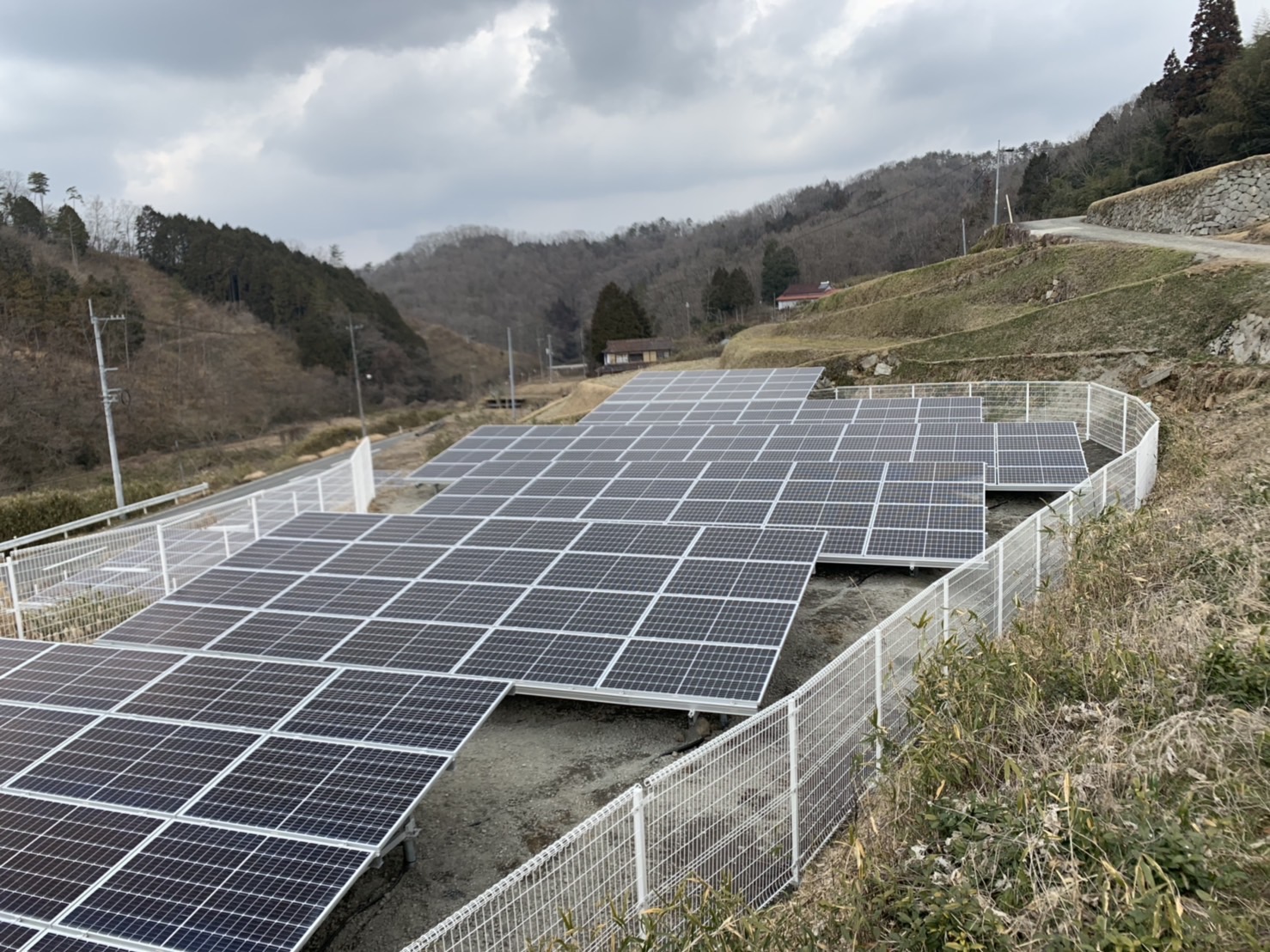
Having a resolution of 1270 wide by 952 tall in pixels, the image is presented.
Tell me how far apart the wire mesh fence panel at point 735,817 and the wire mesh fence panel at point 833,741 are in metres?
0.19

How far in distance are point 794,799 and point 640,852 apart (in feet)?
5.58

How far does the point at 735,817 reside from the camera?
6.85 meters

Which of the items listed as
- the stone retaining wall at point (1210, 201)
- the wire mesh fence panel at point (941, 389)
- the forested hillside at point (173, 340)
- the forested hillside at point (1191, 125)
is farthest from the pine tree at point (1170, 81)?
the forested hillside at point (173, 340)

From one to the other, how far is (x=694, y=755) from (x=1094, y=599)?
6084 millimetres

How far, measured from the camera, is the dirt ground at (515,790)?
7.37 m

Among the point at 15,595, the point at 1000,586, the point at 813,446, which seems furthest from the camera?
the point at 813,446

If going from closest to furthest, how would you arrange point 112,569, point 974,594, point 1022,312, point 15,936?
1. point 15,936
2. point 974,594
3. point 112,569
4. point 1022,312

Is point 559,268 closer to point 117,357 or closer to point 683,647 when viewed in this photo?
point 117,357

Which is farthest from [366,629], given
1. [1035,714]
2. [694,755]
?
[1035,714]

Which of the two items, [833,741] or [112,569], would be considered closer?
[833,741]

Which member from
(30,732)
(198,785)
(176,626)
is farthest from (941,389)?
(30,732)

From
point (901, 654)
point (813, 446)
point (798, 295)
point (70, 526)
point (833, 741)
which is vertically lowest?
point (833, 741)

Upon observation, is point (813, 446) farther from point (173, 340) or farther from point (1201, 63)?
point (173, 340)

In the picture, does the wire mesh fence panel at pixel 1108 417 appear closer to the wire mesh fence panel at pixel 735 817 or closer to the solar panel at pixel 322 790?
the wire mesh fence panel at pixel 735 817
